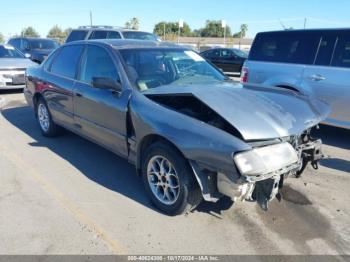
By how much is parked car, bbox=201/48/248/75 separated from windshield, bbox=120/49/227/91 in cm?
1389

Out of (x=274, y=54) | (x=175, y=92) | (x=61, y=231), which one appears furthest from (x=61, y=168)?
(x=274, y=54)

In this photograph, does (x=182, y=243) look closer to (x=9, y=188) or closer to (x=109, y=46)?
(x=9, y=188)

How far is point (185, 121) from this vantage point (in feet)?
11.0

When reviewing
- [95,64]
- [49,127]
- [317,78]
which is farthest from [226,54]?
[95,64]

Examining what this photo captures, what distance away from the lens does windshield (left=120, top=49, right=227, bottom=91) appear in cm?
426

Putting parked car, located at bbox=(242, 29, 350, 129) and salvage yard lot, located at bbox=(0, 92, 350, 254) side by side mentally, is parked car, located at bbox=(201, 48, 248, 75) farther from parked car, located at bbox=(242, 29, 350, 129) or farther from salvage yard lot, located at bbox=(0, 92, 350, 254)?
salvage yard lot, located at bbox=(0, 92, 350, 254)

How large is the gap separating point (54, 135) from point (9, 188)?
2004 millimetres

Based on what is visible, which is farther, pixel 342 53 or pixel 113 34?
pixel 113 34

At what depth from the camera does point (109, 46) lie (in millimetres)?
4594

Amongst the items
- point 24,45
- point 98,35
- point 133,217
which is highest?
point 98,35

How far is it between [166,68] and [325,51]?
3.34m

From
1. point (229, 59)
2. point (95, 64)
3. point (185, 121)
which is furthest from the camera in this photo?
point (229, 59)

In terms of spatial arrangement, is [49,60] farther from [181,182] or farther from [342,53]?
A: [342,53]

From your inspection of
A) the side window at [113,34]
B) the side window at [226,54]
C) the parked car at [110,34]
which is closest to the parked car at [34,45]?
the parked car at [110,34]
